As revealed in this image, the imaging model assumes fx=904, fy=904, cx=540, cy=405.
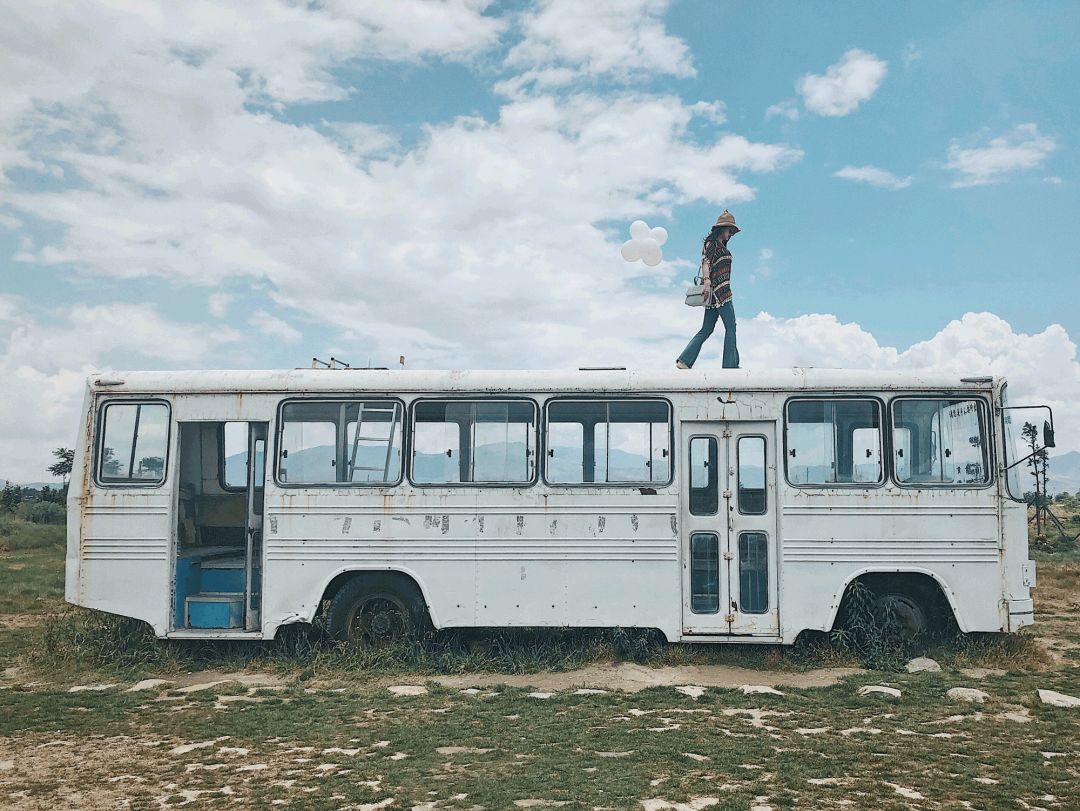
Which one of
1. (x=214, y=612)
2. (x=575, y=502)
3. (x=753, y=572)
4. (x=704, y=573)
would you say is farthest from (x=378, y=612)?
(x=753, y=572)

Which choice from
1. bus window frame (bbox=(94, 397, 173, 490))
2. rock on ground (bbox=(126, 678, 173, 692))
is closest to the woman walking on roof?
bus window frame (bbox=(94, 397, 173, 490))

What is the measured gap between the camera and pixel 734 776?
618 centimetres

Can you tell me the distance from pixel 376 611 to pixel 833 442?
533cm

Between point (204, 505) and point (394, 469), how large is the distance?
9.64 ft

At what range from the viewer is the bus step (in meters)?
10.1

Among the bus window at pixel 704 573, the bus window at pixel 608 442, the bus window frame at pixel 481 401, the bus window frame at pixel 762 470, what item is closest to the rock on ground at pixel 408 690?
the bus window frame at pixel 481 401

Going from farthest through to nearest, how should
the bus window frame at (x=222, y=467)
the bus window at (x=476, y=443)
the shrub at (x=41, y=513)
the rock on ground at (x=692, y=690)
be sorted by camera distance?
the shrub at (x=41, y=513) < the bus window frame at (x=222, y=467) < the bus window at (x=476, y=443) < the rock on ground at (x=692, y=690)

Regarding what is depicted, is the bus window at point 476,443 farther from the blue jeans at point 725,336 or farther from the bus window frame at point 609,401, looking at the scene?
Answer: the blue jeans at point 725,336

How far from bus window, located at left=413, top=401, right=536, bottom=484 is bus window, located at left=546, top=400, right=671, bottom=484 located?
0.29 metres

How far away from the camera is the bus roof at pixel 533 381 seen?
9.80 metres

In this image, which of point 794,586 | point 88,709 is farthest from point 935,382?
point 88,709

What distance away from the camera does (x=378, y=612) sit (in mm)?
9992

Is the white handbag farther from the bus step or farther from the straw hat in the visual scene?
the bus step

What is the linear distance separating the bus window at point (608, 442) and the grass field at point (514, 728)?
1.83 meters
